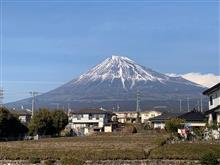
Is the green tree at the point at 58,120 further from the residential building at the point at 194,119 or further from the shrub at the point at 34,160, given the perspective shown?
the shrub at the point at 34,160

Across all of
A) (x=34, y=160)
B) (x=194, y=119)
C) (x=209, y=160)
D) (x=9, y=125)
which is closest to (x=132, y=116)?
(x=194, y=119)

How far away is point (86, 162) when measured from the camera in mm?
18922

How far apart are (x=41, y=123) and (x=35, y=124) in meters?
0.62

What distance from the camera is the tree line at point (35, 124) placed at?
41875 millimetres

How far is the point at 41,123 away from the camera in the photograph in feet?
151

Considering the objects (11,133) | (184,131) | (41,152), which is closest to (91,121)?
(11,133)

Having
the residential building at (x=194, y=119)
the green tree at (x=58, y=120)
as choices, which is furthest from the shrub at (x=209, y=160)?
the green tree at (x=58, y=120)

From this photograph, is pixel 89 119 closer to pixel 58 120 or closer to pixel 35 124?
pixel 58 120

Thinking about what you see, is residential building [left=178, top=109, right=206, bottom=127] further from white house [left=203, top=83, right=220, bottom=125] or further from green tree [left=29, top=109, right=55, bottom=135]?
green tree [left=29, top=109, right=55, bottom=135]

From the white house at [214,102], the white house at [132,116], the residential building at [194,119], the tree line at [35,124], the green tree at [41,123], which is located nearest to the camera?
the white house at [214,102]

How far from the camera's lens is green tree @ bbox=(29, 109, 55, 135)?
151ft

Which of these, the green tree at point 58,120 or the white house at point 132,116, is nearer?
the green tree at point 58,120

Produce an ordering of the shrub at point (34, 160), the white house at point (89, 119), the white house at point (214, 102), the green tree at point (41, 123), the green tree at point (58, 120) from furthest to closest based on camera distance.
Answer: the white house at point (89, 119) → the green tree at point (58, 120) → the green tree at point (41, 123) → the white house at point (214, 102) → the shrub at point (34, 160)

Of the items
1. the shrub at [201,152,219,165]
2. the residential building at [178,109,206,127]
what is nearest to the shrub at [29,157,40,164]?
the shrub at [201,152,219,165]
